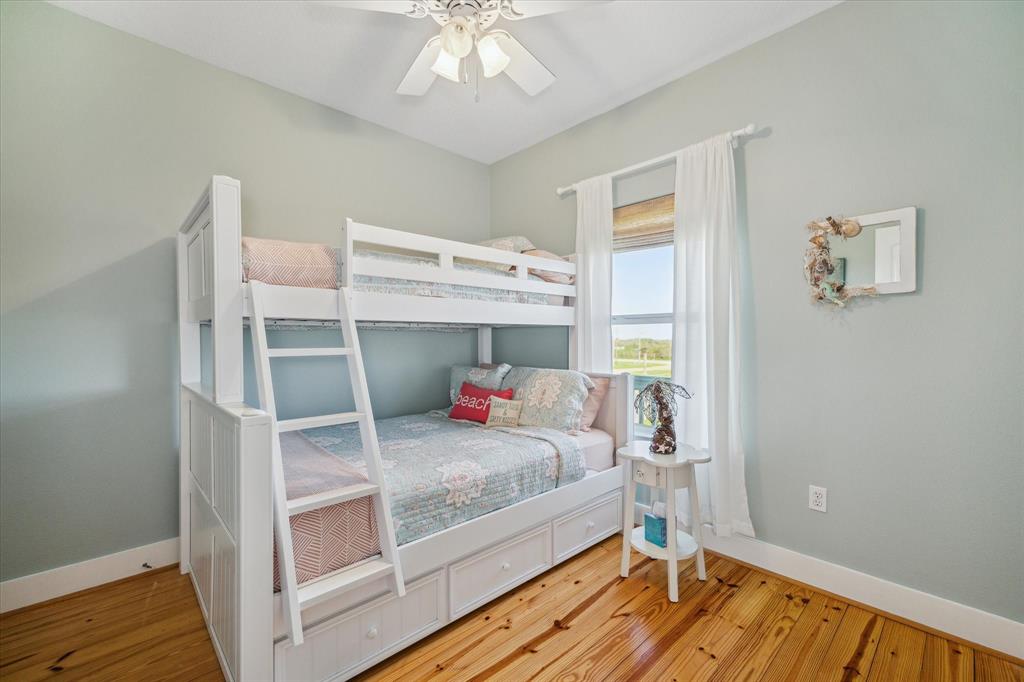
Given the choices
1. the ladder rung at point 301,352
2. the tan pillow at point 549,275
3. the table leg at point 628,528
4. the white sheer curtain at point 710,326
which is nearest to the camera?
the ladder rung at point 301,352

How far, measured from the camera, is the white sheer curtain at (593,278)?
9.29 feet

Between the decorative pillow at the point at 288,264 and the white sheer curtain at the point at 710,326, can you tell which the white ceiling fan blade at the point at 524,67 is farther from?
the decorative pillow at the point at 288,264

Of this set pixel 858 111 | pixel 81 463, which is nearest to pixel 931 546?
pixel 858 111

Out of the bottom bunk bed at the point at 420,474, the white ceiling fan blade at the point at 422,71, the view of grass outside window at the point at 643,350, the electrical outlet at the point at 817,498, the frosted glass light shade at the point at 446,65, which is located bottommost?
the electrical outlet at the point at 817,498

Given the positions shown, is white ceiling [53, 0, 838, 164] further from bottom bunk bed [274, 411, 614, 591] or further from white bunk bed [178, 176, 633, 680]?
bottom bunk bed [274, 411, 614, 591]

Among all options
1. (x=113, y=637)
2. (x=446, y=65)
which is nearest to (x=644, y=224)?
(x=446, y=65)

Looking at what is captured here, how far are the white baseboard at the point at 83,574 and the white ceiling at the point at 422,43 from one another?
2644 mm

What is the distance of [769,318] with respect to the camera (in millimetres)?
2211

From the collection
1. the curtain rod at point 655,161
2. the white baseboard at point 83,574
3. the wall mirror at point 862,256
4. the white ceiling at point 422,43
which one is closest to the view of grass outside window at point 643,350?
the wall mirror at point 862,256

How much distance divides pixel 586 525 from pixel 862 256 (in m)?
1.87

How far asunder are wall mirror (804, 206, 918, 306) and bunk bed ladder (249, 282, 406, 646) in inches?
82.3

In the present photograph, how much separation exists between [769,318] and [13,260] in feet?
11.8

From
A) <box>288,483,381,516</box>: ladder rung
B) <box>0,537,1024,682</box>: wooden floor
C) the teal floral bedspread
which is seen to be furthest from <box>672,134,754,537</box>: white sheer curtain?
<box>288,483,381,516</box>: ladder rung

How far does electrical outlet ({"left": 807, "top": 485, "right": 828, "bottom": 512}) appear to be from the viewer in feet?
6.70
